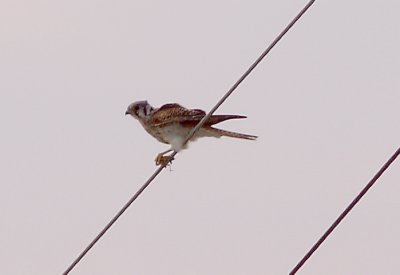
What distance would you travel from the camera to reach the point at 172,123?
1811cm

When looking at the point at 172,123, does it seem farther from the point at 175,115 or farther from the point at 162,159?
the point at 162,159

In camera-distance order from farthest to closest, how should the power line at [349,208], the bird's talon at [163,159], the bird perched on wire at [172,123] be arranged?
the bird perched on wire at [172,123] < the bird's talon at [163,159] < the power line at [349,208]

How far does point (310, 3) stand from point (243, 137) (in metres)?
5.21

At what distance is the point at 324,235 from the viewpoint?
12.0 meters

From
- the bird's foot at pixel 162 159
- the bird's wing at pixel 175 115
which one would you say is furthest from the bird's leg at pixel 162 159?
the bird's wing at pixel 175 115

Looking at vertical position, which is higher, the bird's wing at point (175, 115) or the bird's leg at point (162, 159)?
the bird's wing at point (175, 115)

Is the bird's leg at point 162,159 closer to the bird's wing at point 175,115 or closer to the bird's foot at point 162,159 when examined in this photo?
the bird's foot at point 162,159

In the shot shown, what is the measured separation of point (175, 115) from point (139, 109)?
2.67ft

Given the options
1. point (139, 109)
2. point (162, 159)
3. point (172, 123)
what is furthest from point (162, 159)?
point (139, 109)

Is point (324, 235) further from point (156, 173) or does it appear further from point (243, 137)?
point (243, 137)

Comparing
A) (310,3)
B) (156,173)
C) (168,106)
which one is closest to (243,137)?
(168,106)

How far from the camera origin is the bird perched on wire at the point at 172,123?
57.8 feet

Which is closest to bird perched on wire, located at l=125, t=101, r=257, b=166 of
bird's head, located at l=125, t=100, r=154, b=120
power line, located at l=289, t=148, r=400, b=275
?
bird's head, located at l=125, t=100, r=154, b=120

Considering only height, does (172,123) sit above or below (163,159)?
above
